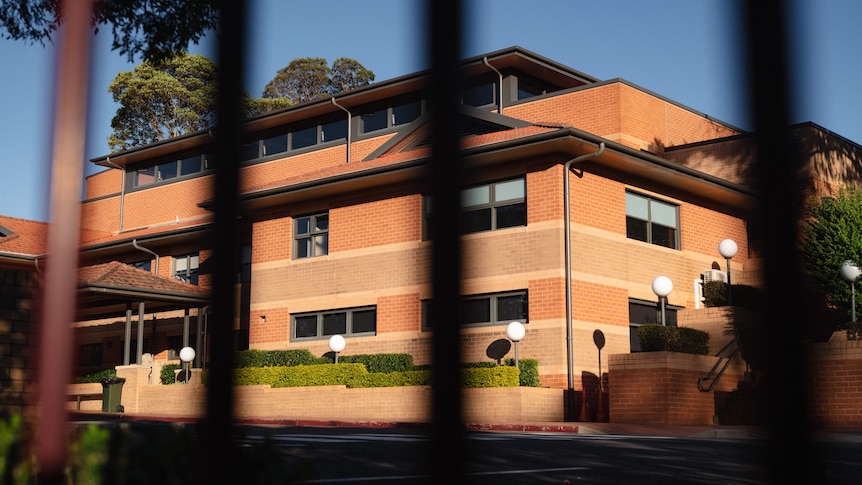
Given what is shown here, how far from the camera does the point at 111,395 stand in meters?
24.5

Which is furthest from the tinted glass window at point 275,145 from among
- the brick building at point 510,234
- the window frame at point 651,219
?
the window frame at point 651,219

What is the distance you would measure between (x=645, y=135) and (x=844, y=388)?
44.7ft

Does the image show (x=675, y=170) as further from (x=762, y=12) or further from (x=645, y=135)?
(x=762, y=12)

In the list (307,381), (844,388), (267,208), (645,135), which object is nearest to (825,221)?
(844,388)

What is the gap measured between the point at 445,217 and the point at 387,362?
20.5 meters

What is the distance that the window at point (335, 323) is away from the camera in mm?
23656

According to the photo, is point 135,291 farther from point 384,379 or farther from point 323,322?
point 384,379

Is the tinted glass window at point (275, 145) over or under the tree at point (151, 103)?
under

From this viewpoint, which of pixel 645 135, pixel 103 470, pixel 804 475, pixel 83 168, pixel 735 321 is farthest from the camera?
pixel 645 135

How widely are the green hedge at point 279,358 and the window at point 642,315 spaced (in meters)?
7.28

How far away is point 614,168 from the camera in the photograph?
22266 mm

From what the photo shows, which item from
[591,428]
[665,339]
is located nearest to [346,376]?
[665,339]

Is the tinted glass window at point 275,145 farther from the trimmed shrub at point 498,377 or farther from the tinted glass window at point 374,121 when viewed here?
the trimmed shrub at point 498,377

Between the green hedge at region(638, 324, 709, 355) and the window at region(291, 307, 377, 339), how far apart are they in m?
6.94
